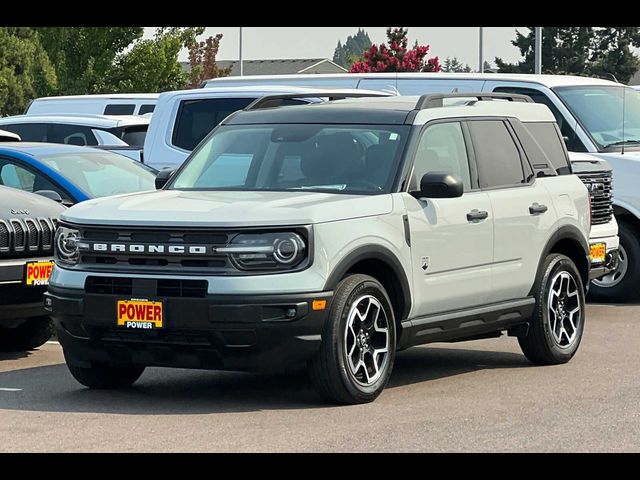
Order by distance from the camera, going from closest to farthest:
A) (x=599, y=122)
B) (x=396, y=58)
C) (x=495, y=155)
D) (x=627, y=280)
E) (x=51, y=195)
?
(x=495, y=155) < (x=51, y=195) < (x=627, y=280) < (x=599, y=122) < (x=396, y=58)

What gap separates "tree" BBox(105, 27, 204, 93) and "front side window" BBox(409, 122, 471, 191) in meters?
33.1

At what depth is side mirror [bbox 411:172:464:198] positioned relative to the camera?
365 inches

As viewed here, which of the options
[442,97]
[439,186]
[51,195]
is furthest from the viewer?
[51,195]

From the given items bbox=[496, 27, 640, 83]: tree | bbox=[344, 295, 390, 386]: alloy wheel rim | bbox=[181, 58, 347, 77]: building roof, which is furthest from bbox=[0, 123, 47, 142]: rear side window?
bbox=[181, 58, 347, 77]: building roof

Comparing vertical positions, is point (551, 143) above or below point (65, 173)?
above

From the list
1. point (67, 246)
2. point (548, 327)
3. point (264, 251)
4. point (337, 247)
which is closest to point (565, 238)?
point (548, 327)

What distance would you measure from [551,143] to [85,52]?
107ft

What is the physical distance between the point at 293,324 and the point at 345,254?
557mm

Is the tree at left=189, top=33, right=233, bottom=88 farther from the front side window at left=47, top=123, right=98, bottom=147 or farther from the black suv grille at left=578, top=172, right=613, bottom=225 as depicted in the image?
the black suv grille at left=578, top=172, right=613, bottom=225

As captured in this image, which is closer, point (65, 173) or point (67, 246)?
point (67, 246)

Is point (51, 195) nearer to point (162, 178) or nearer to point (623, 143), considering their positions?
point (162, 178)

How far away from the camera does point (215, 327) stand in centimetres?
841

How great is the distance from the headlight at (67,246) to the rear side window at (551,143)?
3.69m

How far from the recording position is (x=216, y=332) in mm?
8430
